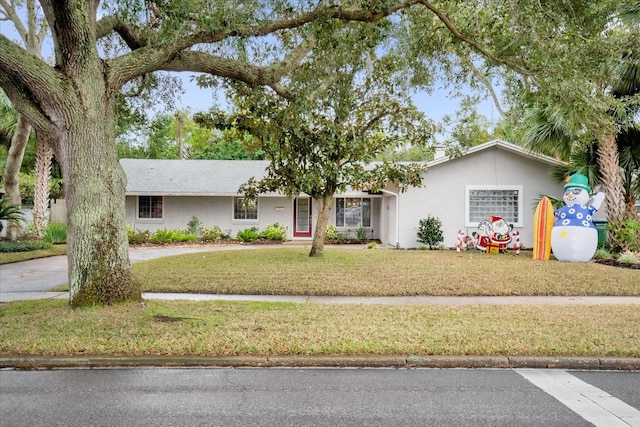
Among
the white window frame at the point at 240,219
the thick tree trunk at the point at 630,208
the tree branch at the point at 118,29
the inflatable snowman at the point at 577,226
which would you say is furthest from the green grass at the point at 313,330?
the white window frame at the point at 240,219

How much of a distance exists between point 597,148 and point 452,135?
187 inches

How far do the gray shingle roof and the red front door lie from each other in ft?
8.92

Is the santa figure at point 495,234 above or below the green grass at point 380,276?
above

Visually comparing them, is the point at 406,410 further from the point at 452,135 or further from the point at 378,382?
the point at 452,135

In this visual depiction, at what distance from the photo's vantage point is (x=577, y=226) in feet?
47.0

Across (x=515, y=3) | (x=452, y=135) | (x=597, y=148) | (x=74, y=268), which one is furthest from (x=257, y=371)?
(x=597, y=148)

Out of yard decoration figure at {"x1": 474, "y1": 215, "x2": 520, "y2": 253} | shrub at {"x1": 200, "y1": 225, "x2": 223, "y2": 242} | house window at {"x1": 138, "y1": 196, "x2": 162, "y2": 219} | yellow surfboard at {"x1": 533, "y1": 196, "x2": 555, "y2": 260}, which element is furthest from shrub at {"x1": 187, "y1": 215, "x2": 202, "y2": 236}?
yellow surfboard at {"x1": 533, "y1": 196, "x2": 555, "y2": 260}

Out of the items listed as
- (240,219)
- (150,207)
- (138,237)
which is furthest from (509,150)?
(150,207)

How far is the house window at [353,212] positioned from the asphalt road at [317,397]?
Result: 60.9 ft

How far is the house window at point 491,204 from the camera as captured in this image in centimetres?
1900

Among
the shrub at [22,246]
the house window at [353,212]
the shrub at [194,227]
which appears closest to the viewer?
the shrub at [22,246]

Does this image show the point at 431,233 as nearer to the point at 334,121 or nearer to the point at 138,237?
the point at 334,121

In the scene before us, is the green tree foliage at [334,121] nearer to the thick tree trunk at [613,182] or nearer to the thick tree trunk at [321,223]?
the thick tree trunk at [321,223]

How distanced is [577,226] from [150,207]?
1933 cm
